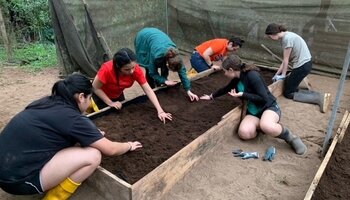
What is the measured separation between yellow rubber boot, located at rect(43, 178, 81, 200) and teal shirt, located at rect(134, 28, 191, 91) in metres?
1.93

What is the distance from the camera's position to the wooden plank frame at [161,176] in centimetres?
232

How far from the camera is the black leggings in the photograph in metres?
4.60

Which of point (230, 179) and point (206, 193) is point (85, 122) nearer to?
point (206, 193)

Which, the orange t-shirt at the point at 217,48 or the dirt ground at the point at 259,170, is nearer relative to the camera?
the dirt ground at the point at 259,170

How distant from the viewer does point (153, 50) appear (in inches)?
153

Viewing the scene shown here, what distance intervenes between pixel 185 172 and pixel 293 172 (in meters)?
1.06

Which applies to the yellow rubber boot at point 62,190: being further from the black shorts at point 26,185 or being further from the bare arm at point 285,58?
the bare arm at point 285,58

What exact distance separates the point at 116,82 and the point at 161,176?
1344mm

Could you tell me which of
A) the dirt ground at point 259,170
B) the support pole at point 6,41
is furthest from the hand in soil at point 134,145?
the support pole at point 6,41

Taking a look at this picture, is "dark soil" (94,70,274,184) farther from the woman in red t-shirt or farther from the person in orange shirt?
the person in orange shirt

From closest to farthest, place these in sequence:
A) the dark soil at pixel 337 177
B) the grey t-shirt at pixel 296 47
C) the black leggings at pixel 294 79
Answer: the dark soil at pixel 337 177, the grey t-shirt at pixel 296 47, the black leggings at pixel 294 79

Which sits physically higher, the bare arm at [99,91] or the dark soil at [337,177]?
the bare arm at [99,91]

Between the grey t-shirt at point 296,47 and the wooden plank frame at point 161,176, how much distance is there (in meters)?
1.82

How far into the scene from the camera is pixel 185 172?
→ 289 cm
